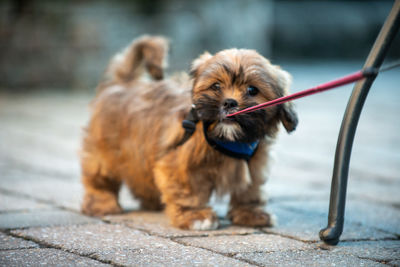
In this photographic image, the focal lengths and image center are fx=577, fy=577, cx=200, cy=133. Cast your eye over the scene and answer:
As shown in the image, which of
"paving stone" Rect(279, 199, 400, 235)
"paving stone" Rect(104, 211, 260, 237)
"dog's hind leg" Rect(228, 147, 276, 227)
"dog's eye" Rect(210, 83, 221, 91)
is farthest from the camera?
"paving stone" Rect(279, 199, 400, 235)

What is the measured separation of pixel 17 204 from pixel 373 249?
7.60 ft

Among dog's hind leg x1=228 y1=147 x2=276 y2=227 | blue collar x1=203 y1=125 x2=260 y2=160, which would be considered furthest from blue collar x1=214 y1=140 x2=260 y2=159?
dog's hind leg x1=228 y1=147 x2=276 y2=227

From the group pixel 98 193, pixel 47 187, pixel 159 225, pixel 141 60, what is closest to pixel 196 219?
pixel 159 225

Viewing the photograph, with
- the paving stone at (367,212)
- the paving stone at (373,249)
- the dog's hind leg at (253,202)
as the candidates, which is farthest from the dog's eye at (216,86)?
the paving stone at (367,212)

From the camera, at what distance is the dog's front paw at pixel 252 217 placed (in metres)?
3.39

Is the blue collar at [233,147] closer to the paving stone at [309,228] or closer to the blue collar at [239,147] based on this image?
the blue collar at [239,147]

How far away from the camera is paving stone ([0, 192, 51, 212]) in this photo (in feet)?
12.3

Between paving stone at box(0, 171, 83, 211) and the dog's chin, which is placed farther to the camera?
paving stone at box(0, 171, 83, 211)

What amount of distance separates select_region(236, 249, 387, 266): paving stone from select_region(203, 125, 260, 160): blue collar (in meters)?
0.64

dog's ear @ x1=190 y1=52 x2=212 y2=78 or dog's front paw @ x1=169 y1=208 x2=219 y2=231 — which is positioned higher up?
dog's ear @ x1=190 y1=52 x2=212 y2=78

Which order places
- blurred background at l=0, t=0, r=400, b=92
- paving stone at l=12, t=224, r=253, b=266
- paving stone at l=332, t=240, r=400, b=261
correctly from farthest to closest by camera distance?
blurred background at l=0, t=0, r=400, b=92
paving stone at l=332, t=240, r=400, b=261
paving stone at l=12, t=224, r=253, b=266

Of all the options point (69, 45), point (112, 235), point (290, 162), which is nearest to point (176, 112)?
point (112, 235)

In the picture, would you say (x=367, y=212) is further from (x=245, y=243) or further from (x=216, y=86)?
(x=216, y=86)

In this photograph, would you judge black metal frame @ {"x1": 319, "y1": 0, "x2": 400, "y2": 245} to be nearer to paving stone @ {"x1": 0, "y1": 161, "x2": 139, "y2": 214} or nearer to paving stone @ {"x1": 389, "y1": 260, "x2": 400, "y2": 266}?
paving stone @ {"x1": 389, "y1": 260, "x2": 400, "y2": 266}
